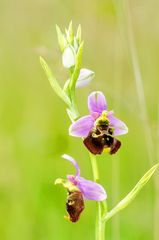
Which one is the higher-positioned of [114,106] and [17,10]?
[17,10]

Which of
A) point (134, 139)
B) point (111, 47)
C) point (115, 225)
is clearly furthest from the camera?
point (111, 47)

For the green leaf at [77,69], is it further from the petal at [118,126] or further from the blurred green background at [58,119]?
the blurred green background at [58,119]

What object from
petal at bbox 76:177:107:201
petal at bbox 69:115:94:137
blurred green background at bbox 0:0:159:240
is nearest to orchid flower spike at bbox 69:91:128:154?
petal at bbox 69:115:94:137

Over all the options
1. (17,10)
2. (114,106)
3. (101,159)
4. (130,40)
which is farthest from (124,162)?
(17,10)

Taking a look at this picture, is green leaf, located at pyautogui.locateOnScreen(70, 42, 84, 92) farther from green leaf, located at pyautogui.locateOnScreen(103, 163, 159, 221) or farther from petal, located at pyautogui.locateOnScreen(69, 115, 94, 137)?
green leaf, located at pyautogui.locateOnScreen(103, 163, 159, 221)

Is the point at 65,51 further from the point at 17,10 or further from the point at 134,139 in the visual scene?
the point at 17,10
